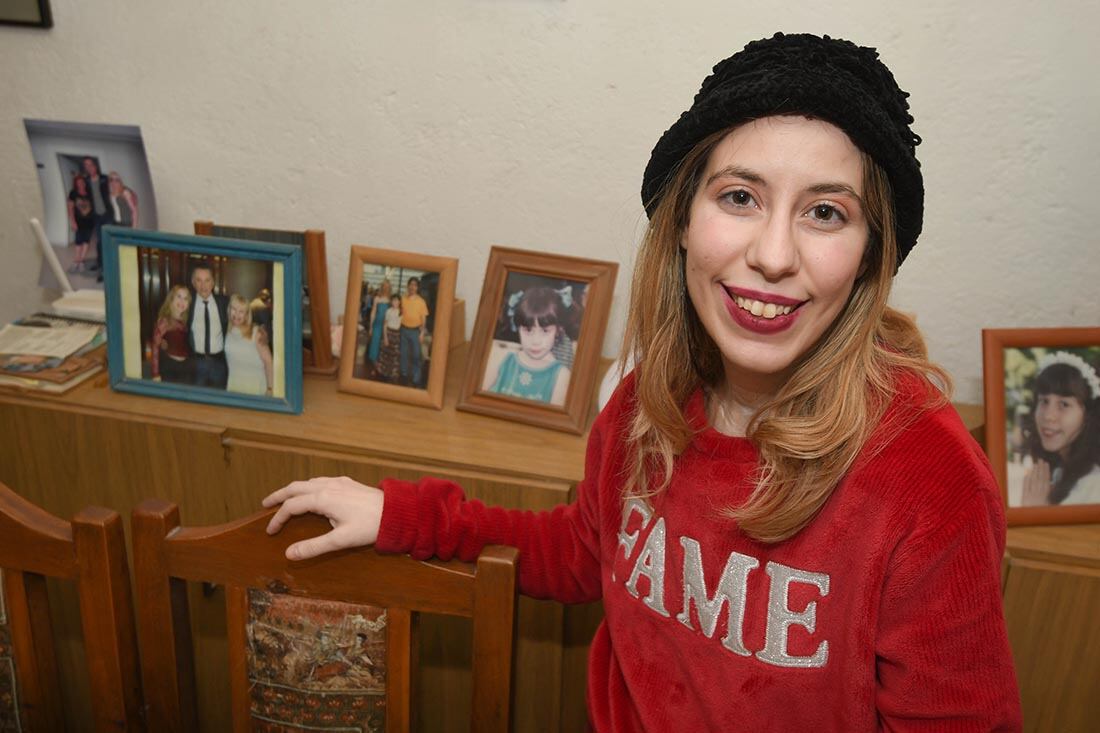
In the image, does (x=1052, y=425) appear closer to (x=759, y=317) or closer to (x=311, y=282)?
(x=759, y=317)

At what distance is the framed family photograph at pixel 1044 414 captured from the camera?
1259 mm

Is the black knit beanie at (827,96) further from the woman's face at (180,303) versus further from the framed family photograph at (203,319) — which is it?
the woman's face at (180,303)

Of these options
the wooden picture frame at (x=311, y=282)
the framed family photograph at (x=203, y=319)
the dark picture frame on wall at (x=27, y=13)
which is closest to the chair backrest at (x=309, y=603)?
the framed family photograph at (x=203, y=319)

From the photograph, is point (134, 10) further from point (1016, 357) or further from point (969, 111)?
point (1016, 357)

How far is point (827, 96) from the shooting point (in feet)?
2.34

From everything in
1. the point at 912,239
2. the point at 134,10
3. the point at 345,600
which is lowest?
the point at 345,600

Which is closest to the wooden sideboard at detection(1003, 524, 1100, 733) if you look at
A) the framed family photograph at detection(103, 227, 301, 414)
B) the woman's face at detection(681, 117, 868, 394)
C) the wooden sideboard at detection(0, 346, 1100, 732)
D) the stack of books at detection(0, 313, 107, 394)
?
the wooden sideboard at detection(0, 346, 1100, 732)

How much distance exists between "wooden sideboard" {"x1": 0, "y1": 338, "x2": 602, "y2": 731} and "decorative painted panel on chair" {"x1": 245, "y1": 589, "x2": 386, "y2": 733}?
1.22 feet

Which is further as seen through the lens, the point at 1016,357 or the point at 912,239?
the point at 1016,357

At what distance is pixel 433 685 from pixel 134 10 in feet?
4.61

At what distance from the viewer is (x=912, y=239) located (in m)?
0.82

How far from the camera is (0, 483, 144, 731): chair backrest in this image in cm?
92

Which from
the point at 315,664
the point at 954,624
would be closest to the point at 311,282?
the point at 315,664

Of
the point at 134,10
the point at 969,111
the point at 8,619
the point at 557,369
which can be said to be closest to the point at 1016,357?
the point at 969,111
